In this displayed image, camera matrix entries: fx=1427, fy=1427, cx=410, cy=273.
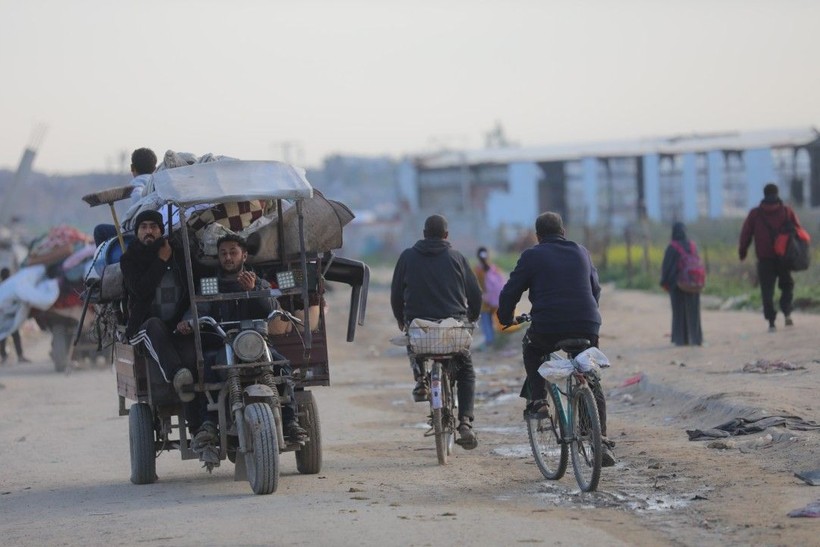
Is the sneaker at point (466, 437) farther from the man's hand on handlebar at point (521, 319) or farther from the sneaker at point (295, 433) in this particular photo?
the sneaker at point (295, 433)

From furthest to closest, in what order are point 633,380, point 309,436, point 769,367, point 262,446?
point 633,380 → point 769,367 → point 309,436 → point 262,446

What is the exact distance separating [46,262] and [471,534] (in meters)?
15.9

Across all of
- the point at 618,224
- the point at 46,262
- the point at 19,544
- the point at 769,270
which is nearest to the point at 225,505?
the point at 19,544

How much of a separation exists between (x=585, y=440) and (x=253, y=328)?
2.36 meters

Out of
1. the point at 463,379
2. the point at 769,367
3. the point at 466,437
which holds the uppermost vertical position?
the point at 463,379

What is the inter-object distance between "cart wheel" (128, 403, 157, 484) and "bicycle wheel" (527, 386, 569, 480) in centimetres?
276

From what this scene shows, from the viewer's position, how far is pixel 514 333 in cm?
2444

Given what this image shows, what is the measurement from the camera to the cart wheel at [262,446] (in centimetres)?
914

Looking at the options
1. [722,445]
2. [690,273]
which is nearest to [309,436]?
[722,445]

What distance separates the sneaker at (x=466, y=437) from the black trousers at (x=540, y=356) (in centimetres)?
120

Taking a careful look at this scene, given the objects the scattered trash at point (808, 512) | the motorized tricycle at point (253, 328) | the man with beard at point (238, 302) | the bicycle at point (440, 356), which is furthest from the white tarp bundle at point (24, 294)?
the scattered trash at point (808, 512)

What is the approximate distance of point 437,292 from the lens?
36.4ft

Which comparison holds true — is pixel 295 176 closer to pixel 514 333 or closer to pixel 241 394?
pixel 241 394

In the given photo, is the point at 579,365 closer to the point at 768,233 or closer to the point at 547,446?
the point at 547,446
